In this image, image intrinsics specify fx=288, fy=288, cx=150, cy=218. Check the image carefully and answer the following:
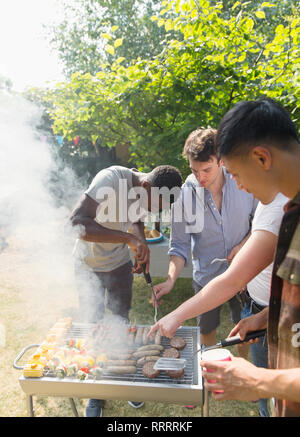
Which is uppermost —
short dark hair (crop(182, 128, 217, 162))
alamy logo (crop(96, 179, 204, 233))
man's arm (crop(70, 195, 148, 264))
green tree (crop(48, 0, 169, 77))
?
green tree (crop(48, 0, 169, 77))

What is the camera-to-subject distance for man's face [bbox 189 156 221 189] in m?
2.60

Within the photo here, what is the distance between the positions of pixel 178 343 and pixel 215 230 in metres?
1.10

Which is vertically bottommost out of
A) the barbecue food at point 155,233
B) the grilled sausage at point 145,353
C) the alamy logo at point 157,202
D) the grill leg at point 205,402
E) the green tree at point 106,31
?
the grill leg at point 205,402

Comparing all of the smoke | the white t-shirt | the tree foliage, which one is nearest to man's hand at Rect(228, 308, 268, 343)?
the white t-shirt

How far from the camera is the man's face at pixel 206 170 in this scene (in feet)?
8.52

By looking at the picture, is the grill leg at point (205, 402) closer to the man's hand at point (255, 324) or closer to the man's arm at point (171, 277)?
the man's hand at point (255, 324)

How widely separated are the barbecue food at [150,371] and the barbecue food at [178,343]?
30 cm

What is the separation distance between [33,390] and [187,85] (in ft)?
14.6

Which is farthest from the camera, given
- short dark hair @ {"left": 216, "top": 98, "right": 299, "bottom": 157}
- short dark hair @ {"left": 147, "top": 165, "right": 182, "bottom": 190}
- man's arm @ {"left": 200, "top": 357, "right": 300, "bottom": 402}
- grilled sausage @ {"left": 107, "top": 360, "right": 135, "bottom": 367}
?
short dark hair @ {"left": 147, "top": 165, "right": 182, "bottom": 190}

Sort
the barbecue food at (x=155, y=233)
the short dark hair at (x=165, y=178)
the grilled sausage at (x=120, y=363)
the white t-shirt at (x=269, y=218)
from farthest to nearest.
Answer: the barbecue food at (x=155, y=233) < the short dark hair at (x=165, y=178) < the grilled sausage at (x=120, y=363) < the white t-shirt at (x=269, y=218)

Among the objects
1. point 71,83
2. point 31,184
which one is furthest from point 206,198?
point 31,184

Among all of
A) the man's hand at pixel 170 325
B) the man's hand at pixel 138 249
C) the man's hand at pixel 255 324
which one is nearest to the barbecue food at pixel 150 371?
the man's hand at pixel 170 325

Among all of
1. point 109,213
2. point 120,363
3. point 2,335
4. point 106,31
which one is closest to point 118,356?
point 120,363

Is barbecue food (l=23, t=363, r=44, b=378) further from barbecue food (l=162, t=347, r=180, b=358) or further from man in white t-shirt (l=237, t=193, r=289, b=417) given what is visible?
man in white t-shirt (l=237, t=193, r=289, b=417)
